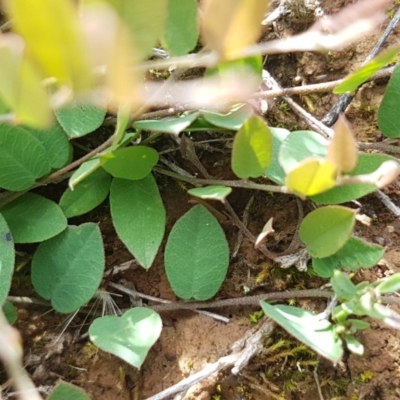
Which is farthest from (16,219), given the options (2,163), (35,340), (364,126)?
(364,126)

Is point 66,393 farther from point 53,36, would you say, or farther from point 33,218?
point 53,36

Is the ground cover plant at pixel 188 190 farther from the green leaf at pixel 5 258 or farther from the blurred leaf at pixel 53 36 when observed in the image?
the blurred leaf at pixel 53 36

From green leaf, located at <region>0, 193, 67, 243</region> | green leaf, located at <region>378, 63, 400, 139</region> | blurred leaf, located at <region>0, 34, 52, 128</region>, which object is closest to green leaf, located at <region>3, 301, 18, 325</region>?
green leaf, located at <region>0, 193, 67, 243</region>

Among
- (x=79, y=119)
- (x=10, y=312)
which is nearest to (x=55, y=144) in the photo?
(x=79, y=119)

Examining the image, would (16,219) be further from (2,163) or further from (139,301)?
(139,301)

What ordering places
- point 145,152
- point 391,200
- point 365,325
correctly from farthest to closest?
point 391,200 → point 145,152 → point 365,325

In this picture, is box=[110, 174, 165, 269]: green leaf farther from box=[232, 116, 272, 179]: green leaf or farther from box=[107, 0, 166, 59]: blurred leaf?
box=[107, 0, 166, 59]: blurred leaf
